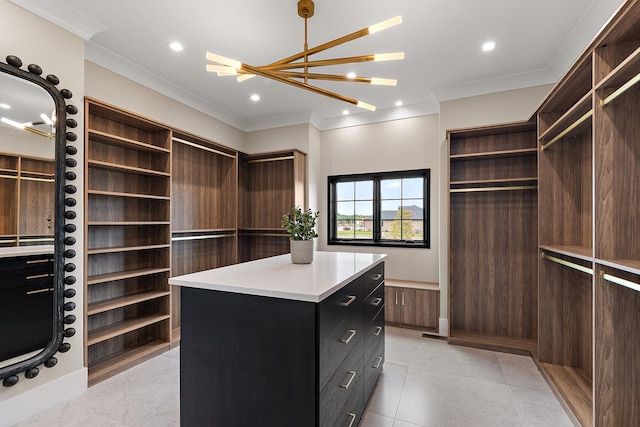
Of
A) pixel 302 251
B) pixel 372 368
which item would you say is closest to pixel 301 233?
pixel 302 251

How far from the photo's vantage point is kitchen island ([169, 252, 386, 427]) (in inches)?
53.9

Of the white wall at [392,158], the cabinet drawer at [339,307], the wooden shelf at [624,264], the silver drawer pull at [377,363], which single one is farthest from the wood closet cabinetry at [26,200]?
the wooden shelf at [624,264]

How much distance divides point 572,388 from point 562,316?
619 millimetres

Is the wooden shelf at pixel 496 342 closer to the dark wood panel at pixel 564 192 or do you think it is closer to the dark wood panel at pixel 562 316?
the dark wood panel at pixel 562 316

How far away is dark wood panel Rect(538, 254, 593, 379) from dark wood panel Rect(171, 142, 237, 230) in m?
3.72

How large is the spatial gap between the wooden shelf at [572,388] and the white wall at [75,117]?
3.67 metres

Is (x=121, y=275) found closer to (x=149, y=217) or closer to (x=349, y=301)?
(x=149, y=217)

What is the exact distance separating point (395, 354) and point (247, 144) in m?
3.79

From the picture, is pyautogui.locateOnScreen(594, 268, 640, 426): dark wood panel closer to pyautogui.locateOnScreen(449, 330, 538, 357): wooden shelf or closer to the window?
pyautogui.locateOnScreen(449, 330, 538, 357): wooden shelf

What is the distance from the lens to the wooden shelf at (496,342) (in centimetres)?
310

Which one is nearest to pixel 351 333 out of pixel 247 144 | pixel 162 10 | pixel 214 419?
pixel 214 419

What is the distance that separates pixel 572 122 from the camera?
2.47 metres

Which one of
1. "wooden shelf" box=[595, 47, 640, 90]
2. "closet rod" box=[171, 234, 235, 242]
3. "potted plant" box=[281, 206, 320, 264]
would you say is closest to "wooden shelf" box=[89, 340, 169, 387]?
"closet rod" box=[171, 234, 235, 242]

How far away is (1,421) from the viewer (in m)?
1.95
